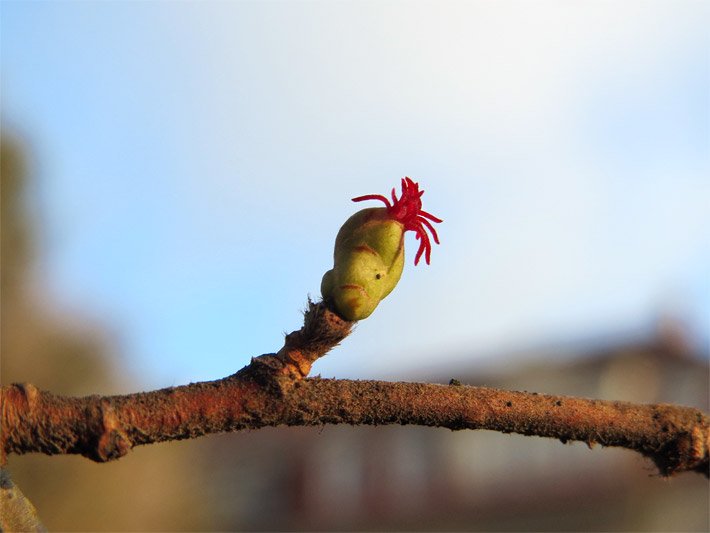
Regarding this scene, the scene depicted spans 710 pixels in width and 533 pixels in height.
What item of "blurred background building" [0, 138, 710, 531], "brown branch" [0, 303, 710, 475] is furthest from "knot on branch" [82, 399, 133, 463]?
"blurred background building" [0, 138, 710, 531]

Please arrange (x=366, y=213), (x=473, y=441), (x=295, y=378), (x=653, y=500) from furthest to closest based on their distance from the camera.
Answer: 1. (x=473, y=441)
2. (x=653, y=500)
3. (x=366, y=213)
4. (x=295, y=378)

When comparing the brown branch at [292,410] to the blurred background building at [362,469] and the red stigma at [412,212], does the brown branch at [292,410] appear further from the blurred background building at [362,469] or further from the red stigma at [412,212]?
the blurred background building at [362,469]

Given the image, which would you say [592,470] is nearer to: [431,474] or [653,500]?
[653,500]

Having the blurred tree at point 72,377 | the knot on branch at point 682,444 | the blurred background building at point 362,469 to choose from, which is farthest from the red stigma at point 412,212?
the blurred tree at point 72,377

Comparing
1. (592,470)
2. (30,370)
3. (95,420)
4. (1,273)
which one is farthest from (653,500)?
(1,273)

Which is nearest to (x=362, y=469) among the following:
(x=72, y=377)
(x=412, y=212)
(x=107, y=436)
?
(x=72, y=377)

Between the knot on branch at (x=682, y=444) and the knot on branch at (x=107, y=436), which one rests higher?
the knot on branch at (x=682, y=444)
